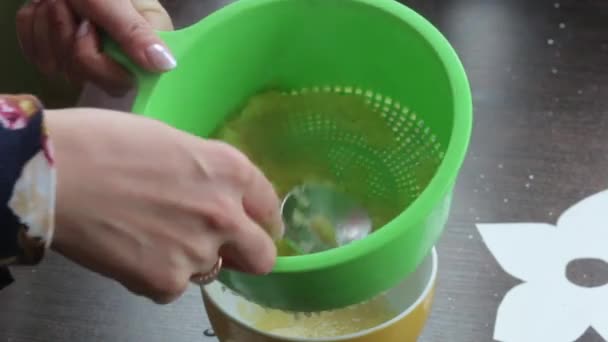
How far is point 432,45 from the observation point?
497 millimetres

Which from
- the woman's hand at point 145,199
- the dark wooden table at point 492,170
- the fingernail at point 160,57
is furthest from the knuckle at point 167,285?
the dark wooden table at point 492,170

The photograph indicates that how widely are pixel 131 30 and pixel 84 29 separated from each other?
0.04 m

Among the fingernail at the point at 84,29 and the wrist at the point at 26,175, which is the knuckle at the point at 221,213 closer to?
the wrist at the point at 26,175

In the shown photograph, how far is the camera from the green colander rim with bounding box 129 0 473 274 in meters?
0.42

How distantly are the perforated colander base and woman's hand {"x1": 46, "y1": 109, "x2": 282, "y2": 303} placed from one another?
0.71ft

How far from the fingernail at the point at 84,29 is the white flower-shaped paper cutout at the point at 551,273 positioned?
34 centimetres

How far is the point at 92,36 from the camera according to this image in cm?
52

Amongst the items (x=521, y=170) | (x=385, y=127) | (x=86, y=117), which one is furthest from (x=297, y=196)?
(x=86, y=117)

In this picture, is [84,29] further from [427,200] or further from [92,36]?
[427,200]

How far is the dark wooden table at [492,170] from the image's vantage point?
0.64m

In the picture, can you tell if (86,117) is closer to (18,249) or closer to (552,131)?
(18,249)

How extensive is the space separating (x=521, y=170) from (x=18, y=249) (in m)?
0.46

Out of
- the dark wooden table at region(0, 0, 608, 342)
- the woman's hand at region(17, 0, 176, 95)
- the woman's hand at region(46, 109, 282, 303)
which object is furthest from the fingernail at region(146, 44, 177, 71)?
the dark wooden table at region(0, 0, 608, 342)

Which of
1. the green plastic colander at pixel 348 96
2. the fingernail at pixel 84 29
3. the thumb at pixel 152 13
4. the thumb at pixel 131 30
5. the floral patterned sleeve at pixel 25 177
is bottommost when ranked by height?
the green plastic colander at pixel 348 96
